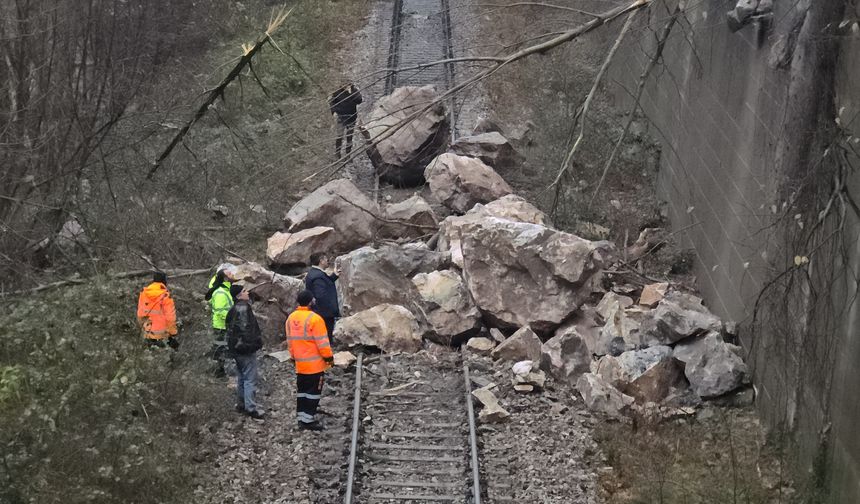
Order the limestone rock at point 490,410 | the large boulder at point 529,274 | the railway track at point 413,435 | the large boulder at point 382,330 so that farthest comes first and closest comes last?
the large boulder at point 529,274 → the large boulder at point 382,330 → the limestone rock at point 490,410 → the railway track at point 413,435

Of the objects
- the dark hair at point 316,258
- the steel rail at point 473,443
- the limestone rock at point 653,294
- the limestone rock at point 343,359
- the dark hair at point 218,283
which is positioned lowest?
the steel rail at point 473,443

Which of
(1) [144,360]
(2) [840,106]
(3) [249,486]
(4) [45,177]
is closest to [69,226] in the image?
(4) [45,177]

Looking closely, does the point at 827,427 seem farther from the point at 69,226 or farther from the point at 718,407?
the point at 69,226

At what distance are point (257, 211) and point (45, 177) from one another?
446 cm

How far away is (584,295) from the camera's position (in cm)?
1342

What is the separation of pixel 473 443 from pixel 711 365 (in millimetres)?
2968

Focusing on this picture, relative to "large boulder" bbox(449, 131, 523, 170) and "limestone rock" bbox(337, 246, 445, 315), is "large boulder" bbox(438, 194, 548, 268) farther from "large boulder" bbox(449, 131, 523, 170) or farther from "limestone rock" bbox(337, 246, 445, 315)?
"large boulder" bbox(449, 131, 523, 170)

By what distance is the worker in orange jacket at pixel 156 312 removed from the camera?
39.2 feet

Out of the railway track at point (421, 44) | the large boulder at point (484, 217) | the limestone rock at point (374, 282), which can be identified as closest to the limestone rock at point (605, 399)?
the limestone rock at point (374, 282)

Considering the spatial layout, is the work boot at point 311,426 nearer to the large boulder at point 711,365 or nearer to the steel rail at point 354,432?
the steel rail at point 354,432

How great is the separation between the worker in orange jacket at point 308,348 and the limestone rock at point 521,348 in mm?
2508

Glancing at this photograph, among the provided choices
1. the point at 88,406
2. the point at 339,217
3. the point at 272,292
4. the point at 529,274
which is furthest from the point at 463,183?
the point at 88,406

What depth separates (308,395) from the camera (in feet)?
36.7

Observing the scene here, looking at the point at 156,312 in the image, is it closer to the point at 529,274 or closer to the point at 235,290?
the point at 235,290
